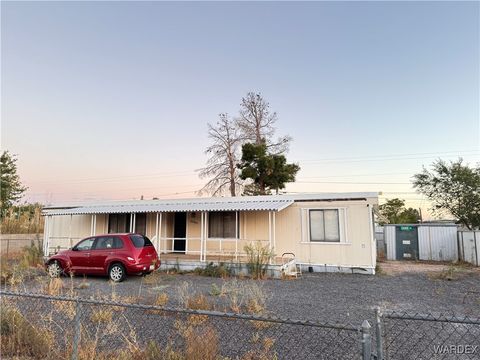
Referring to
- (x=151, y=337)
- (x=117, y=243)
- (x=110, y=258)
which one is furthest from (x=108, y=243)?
(x=151, y=337)

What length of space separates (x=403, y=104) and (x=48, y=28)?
1486cm

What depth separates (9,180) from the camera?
92.0ft

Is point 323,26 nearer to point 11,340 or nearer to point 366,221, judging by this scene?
point 366,221

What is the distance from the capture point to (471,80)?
1268 cm

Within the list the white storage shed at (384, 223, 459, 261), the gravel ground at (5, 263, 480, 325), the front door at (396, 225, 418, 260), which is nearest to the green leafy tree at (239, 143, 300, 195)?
the white storage shed at (384, 223, 459, 261)

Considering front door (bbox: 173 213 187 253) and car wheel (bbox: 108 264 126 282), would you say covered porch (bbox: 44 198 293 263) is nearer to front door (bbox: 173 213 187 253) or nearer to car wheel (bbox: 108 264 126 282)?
front door (bbox: 173 213 187 253)

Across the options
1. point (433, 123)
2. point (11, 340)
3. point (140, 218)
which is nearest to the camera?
point (11, 340)

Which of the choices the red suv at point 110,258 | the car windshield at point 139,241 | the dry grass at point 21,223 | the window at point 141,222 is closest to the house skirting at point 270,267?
the red suv at point 110,258

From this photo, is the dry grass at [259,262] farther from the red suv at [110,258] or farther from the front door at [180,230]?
the front door at [180,230]

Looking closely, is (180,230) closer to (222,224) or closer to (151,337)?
(222,224)

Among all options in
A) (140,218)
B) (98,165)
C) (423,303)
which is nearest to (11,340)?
(423,303)

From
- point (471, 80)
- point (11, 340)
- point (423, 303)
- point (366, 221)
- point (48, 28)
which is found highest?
point (48, 28)

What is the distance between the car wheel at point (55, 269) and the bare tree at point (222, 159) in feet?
56.7

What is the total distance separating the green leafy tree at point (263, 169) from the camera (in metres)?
25.8
